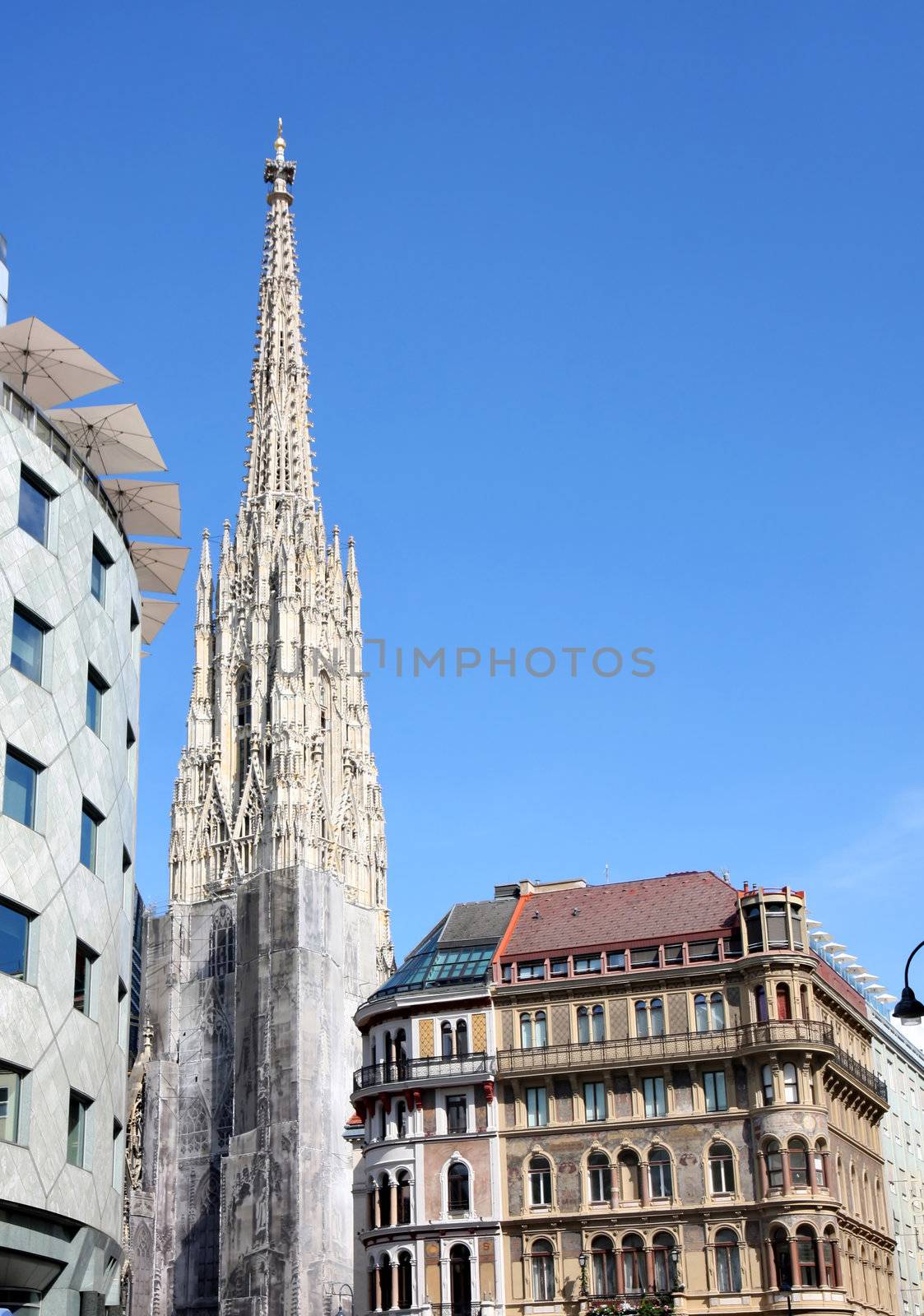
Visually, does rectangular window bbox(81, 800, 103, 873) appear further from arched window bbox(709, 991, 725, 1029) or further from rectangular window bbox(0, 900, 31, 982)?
arched window bbox(709, 991, 725, 1029)

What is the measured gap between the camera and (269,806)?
119812 millimetres

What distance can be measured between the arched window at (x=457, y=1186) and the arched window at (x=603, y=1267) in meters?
5.26

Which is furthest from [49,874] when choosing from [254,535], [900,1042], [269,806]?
[254,535]

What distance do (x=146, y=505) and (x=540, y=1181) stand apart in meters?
31.2

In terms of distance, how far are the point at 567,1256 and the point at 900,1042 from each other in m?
35.7

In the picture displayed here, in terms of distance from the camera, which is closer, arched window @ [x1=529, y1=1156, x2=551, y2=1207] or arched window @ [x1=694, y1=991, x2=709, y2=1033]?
arched window @ [x1=529, y1=1156, x2=551, y2=1207]

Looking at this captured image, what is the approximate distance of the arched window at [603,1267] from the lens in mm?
67312

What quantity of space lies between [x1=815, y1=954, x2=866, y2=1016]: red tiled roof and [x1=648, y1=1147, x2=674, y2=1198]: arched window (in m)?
9.37

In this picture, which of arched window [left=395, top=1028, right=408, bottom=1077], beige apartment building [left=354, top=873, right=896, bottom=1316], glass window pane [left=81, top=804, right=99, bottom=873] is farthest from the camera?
arched window [left=395, top=1028, right=408, bottom=1077]

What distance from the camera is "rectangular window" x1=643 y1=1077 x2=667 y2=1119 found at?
6975cm

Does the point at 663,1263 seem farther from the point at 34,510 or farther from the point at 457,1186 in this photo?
the point at 34,510

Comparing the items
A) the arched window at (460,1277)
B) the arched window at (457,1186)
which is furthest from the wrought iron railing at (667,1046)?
the arched window at (460,1277)

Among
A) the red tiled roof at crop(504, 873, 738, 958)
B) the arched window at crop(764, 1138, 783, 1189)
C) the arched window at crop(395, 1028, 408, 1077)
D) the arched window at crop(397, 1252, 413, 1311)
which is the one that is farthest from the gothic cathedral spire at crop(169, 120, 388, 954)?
the arched window at crop(764, 1138, 783, 1189)

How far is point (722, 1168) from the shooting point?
6794 cm
